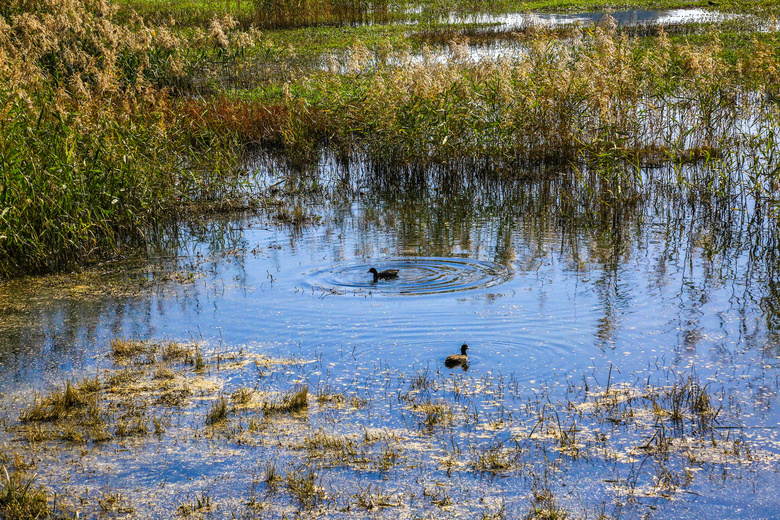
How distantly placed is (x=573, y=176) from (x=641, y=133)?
129 centimetres

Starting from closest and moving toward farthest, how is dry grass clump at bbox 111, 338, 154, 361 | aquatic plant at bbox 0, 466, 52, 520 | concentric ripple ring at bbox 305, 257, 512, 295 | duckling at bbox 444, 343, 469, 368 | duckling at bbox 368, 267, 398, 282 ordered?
aquatic plant at bbox 0, 466, 52, 520 → duckling at bbox 444, 343, 469, 368 → dry grass clump at bbox 111, 338, 154, 361 → concentric ripple ring at bbox 305, 257, 512, 295 → duckling at bbox 368, 267, 398, 282

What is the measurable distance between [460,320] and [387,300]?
97 cm

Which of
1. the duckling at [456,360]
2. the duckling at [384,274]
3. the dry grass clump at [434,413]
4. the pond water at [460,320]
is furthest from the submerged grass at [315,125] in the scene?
the dry grass clump at [434,413]

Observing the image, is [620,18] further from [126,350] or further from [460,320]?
[126,350]

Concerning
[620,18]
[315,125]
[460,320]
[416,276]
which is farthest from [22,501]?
[620,18]

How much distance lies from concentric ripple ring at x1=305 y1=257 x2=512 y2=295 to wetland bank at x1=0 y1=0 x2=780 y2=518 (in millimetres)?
48

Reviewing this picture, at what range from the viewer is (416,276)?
922 cm

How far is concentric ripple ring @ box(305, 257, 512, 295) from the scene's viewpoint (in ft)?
28.8

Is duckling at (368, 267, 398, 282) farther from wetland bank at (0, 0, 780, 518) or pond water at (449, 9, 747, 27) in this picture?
pond water at (449, 9, 747, 27)

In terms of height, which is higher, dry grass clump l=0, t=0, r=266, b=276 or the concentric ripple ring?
dry grass clump l=0, t=0, r=266, b=276

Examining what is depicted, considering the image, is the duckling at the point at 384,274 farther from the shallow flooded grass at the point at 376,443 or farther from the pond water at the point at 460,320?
the shallow flooded grass at the point at 376,443

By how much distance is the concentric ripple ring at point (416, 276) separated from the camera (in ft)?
28.8

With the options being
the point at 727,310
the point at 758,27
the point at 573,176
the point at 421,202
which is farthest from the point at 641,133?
the point at 758,27

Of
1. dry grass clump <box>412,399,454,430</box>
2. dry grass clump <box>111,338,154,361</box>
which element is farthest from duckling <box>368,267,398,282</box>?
dry grass clump <box>412,399,454,430</box>
